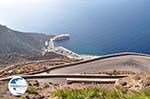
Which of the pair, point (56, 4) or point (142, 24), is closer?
point (142, 24)

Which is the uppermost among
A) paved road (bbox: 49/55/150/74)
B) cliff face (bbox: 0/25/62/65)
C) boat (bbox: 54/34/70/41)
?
boat (bbox: 54/34/70/41)

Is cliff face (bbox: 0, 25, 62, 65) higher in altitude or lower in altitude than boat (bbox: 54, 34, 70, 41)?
lower

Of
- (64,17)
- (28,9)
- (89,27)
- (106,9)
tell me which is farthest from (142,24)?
(28,9)

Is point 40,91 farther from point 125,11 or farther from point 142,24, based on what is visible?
point 125,11

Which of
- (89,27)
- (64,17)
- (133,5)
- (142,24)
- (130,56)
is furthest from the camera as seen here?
(64,17)

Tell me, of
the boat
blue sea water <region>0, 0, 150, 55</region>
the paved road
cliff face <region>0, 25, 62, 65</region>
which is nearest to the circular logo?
the paved road

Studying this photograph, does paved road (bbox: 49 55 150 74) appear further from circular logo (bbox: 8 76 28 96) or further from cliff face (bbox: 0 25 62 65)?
cliff face (bbox: 0 25 62 65)

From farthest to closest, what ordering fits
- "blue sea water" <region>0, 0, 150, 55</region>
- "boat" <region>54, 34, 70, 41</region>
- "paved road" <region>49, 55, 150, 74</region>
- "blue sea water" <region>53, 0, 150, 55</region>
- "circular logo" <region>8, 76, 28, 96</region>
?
"boat" <region>54, 34, 70, 41</region> < "blue sea water" <region>0, 0, 150, 55</region> < "blue sea water" <region>53, 0, 150, 55</region> < "paved road" <region>49, 55, 150, 74</region> < "circular logo" <region>8, 76, 28, 96</region>

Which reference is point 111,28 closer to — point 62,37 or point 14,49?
point 62,37
